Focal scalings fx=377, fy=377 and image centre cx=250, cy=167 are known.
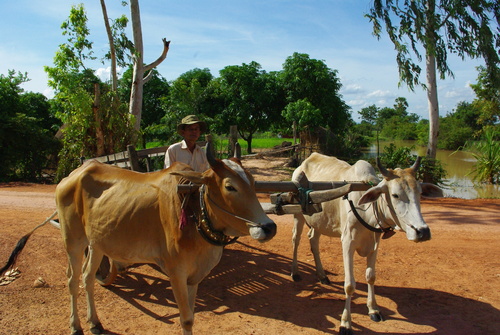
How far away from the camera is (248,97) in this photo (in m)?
23.5

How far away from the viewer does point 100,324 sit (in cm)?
394

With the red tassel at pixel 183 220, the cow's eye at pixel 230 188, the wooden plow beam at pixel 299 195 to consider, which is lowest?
the red tassel at pixel 183 220

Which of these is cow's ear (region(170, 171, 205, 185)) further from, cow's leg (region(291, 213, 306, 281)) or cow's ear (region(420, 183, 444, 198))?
cow's leg (region(291, 213, 306, 281))

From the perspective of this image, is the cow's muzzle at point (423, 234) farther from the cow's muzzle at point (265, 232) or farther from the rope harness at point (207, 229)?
the rope harness at point (207, 229)

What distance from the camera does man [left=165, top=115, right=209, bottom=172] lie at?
454 cm

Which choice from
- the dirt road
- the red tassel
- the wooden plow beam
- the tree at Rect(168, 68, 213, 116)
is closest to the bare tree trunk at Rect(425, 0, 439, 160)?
the dirt road

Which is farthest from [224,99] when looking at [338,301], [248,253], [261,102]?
[338,301]

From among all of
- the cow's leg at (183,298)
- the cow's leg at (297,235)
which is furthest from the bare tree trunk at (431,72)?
the cow's leg at (183,298)

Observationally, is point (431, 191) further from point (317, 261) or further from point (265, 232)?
point (265, 232)

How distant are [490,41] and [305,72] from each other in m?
11.1

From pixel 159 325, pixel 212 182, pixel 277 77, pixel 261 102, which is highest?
pixel 277 77

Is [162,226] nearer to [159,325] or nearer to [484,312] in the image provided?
[159,325]

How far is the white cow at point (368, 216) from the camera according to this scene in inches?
138

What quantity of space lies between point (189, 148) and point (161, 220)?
4.96 ft
